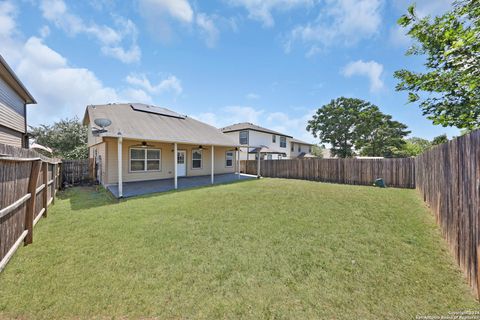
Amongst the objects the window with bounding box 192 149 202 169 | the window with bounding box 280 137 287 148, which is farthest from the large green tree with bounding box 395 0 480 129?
the window with bounding box 280 137 287 148

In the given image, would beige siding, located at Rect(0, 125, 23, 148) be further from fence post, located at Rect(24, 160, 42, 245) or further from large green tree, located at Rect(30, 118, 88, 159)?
large green tree, located at Rect(30, 118, 88, 159)

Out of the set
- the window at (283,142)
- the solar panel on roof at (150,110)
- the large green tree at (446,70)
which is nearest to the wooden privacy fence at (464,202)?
the large green tree at (446,70)

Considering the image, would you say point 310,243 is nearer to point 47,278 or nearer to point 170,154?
point 47,278

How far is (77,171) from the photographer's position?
12133 millimetres

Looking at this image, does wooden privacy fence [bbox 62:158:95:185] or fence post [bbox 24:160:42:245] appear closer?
fence post [bbox 24:160:42:245]

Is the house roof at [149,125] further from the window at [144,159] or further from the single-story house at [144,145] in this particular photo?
the window at [144,159]

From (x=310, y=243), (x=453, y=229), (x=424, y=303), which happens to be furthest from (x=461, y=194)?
(x=310, y=243)

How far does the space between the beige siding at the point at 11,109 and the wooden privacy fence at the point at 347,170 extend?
52.8 ft

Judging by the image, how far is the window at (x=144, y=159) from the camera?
11.5m

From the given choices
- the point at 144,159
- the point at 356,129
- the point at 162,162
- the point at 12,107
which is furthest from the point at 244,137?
the point at 12,107

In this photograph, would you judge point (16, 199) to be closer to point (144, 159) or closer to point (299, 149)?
point (144, 159)

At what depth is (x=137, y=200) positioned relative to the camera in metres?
8.02

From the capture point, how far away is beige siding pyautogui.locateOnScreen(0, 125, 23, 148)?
9.06 m

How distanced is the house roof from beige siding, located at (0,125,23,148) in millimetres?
3390
